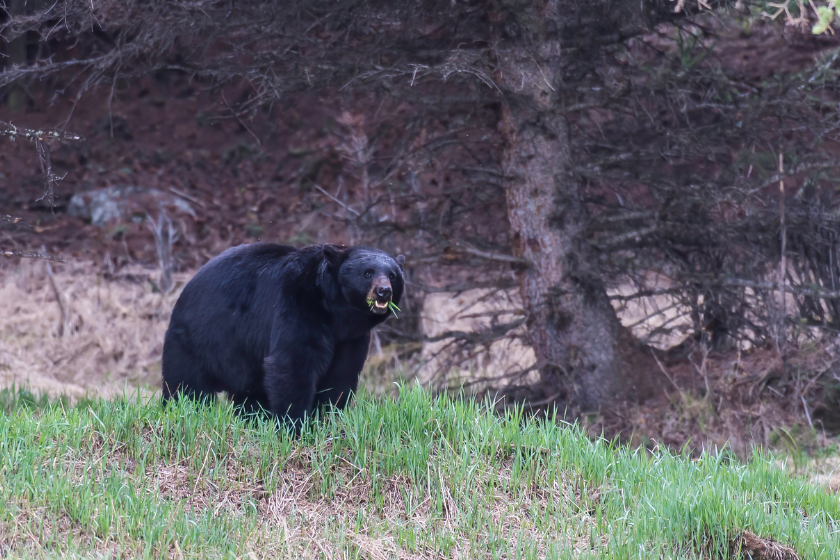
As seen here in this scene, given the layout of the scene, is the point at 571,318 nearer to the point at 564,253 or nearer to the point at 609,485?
the point at 564,253

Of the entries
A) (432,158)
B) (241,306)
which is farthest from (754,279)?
(241,306)

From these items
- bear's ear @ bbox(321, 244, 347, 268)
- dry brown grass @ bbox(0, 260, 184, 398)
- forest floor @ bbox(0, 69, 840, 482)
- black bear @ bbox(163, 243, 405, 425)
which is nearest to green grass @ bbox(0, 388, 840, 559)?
black bear @ bbox(163, 243, 405, 425)

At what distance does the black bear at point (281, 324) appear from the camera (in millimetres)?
4703

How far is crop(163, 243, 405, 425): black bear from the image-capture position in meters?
4.70

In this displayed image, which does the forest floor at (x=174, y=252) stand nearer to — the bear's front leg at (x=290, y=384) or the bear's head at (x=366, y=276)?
the bear's front leg at (x=290, y=384)

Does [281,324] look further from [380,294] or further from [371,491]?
[371,491]

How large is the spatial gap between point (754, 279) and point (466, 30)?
3.18 metres

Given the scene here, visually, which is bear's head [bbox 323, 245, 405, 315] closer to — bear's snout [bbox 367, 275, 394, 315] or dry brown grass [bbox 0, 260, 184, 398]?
bear's snout [bbox 367, 275, 394, 315]

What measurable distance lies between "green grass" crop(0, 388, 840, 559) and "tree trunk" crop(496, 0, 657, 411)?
1.84m

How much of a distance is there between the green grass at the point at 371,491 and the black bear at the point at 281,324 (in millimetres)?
292

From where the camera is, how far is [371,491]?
4.30 metres

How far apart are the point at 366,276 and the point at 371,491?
125 cm

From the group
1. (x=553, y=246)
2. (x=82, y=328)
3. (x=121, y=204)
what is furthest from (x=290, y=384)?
(x=121, y=204)

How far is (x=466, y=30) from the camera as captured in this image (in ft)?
21.9
